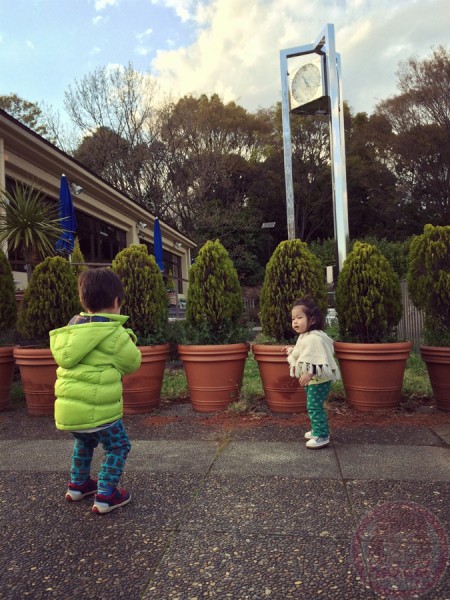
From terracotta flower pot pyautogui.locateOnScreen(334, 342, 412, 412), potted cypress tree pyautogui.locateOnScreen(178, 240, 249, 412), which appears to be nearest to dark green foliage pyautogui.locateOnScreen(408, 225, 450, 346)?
terracotta flower pot pyautogui.locateOnScreen(334, 342, 412, 412)

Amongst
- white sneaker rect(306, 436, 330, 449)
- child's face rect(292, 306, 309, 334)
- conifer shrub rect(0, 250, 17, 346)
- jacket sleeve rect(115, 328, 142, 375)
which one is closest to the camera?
jacket sleeve rect(115, 328, 142, 375)

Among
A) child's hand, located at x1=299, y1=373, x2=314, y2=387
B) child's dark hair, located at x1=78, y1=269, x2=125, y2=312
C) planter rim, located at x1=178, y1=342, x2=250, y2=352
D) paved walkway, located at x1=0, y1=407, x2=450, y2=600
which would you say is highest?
child's dark hair, located at x1=78, y1=269, x2=125, y2=312

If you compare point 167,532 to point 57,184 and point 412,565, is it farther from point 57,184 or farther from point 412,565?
point 57,184

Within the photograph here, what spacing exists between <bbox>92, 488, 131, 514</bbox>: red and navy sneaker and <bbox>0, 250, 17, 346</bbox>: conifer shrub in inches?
127

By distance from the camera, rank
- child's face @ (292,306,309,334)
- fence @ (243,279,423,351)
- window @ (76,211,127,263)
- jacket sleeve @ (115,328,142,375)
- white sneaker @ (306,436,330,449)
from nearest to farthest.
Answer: jacket sleeve @ (115,328,142,375) → white sneaker @ (306,436,330,449) → child's face @ (292,306,309,334) → fence @ (243,279,423,351) → window @ (76,211,127,263)

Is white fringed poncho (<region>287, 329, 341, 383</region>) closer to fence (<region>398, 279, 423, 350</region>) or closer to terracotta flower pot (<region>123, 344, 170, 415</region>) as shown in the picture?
terracotta flower pot (<region>123, 344, 170, 415</region>)

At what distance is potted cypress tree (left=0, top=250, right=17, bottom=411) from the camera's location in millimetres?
4922

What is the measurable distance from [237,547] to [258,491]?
1.98 feet

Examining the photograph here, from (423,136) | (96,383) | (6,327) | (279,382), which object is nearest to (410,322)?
(279,382)

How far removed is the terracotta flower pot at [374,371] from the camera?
431 centimetres

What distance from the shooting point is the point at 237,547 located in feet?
6.80

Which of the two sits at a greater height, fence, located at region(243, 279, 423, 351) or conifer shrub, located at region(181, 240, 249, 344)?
conifer shrub, located at region(181, 240, 249, 344)

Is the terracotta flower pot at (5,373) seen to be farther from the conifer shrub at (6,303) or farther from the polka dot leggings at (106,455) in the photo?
the polka dot leggings at (106,455)

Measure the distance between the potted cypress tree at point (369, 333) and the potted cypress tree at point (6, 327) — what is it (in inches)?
131
